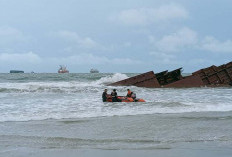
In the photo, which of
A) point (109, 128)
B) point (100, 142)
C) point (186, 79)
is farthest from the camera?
point (186, 79)

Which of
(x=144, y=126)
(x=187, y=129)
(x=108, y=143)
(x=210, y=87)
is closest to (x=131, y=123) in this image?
(x=144, y=126)

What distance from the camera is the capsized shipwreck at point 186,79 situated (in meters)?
26.1

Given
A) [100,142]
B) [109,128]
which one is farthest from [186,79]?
[100,142]

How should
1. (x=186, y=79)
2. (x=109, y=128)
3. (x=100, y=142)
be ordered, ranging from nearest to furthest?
1. (x=100, y=142)
2. (x=109, y=128)
3. (x=186, y=79)

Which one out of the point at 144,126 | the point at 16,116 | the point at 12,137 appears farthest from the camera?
the point at 16,116

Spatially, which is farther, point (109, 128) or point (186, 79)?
point (186, 79)

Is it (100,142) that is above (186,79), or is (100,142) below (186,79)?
below

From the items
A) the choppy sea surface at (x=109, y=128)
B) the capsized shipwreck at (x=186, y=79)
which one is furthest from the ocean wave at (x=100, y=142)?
the capsized shipwreck at (x=186, y=79)

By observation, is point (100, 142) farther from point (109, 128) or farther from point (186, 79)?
point (186, 79)

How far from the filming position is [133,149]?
6.74 meters

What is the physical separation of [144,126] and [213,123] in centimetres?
221

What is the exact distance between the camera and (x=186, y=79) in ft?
85.7

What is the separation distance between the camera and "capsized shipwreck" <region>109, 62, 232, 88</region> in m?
26.1

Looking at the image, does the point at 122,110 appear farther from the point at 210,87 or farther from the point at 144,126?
the point at 210,87
